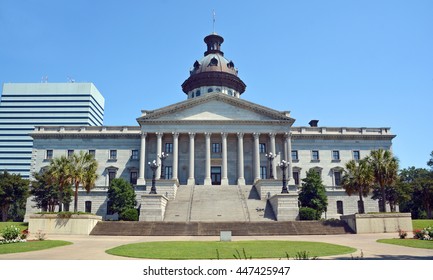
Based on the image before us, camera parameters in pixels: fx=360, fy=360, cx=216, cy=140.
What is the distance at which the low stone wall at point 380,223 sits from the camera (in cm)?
3111

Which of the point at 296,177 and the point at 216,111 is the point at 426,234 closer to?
the point at 296,177

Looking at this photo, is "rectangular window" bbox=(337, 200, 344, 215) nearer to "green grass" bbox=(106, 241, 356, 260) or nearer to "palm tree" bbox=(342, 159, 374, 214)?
"palm tree" bbox=(342, 159, 374, 214)

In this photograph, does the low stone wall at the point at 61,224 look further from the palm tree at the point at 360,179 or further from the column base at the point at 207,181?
the palm tree at the point at 360,179

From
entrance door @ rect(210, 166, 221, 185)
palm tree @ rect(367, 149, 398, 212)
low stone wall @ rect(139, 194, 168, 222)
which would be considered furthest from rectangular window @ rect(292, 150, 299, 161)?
low stone wall @ rect(139, 194, 168, 222)

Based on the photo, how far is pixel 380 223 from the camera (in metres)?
31.5

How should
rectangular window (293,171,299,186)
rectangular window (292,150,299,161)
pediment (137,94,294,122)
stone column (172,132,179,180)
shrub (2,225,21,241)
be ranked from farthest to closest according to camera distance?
1. rectangular window (292,150,299,161)
2. rectangular window (293,171,299,186)
3. pediment (137,94,294,122)
4. stone column (172,132,179,180)
5. shrub (2,225,21,241)

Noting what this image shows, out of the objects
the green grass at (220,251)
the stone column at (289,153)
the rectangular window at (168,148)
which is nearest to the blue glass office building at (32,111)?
the rectangular window at (168,148)

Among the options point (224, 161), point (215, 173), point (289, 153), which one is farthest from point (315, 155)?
point (215, 173)

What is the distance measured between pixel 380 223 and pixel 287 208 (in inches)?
378

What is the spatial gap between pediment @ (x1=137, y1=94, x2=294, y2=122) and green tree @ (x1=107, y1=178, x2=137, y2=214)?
1304 centimetres

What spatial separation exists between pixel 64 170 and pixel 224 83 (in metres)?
41.4

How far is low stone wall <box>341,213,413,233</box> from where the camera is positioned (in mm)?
31109
